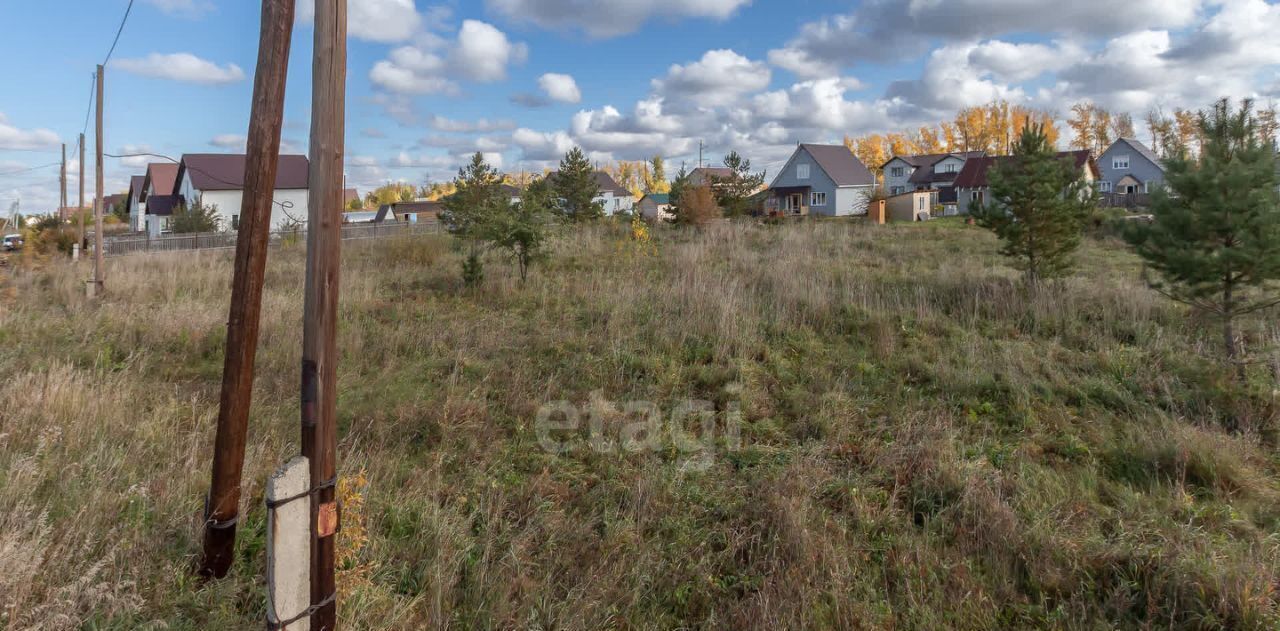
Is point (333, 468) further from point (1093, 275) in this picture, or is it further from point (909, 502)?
point (1093, 275)

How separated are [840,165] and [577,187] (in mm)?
26414

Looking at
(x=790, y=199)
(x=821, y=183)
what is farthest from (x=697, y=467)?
(x=790, y=199)

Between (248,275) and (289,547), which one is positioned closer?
(289,547)

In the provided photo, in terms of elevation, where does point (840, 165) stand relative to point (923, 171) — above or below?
below

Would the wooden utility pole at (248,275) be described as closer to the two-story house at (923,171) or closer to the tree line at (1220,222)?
the tree line at (1220,222)

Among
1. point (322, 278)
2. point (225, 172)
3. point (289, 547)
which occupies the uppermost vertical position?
point (225, 172)

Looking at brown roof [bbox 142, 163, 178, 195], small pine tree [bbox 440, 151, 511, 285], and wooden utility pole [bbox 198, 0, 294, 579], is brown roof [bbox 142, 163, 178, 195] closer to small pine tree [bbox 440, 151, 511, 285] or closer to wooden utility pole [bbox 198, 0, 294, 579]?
small pine tree [bbox 440, 151, 511, 285]

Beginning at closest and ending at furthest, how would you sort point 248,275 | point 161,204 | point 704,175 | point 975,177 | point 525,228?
point 248,275, point 525,228, point 704,175, point 975,177, point 161,204

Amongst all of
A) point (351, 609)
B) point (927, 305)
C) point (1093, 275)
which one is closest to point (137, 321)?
point (351, 609)

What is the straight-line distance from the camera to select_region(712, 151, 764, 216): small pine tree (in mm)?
28234

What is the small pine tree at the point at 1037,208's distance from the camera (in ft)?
32.7

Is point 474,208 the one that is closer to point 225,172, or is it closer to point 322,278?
point 322,278

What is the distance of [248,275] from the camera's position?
9.43ft

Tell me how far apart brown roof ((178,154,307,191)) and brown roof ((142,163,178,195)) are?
3.74 m
